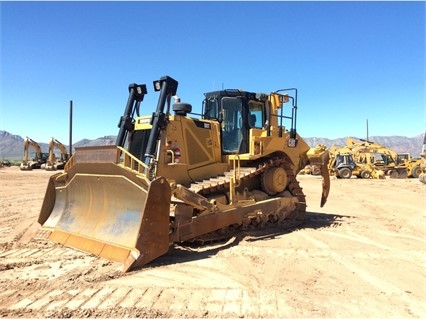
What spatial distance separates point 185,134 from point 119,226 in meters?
2.24

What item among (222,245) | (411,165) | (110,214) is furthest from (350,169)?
(110,214)

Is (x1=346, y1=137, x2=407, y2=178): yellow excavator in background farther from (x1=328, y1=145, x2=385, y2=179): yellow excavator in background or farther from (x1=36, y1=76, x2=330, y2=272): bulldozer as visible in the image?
(x1=36, y1=76, x2=330, y2=272): bulldozer

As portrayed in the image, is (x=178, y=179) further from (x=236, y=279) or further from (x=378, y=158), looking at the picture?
(x=378, y=158)

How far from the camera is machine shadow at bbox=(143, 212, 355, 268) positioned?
596 cm

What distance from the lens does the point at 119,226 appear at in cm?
604

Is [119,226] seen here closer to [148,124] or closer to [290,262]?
[148,124]

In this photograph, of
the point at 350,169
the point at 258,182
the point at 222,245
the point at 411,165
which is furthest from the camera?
the point at 411,165

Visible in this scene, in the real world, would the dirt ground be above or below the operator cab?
below

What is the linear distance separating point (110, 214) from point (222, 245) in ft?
6.56

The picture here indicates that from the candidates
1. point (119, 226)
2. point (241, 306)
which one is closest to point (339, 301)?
point (241, 306)

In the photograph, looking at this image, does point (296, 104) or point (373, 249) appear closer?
point (373, 249)

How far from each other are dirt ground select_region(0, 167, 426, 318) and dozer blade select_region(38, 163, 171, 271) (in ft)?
0.78

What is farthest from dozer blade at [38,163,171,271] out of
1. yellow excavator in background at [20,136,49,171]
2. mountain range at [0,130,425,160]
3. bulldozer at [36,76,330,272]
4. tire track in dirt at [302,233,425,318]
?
mountain range at [0,130,425,160]

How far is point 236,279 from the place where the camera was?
5117 millimetres
